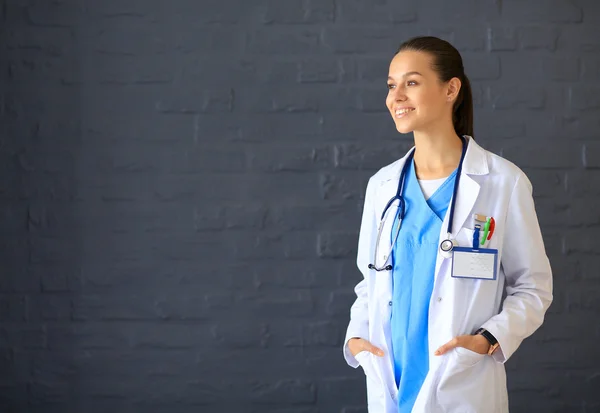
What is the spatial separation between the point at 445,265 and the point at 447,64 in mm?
532

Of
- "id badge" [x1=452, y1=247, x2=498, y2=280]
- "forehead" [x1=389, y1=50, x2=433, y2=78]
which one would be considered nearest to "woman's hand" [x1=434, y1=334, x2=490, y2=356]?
"id badge" [x1=452, y1=247, x2=498, y2=280]

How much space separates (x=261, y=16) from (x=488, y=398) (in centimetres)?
180

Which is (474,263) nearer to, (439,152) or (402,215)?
(402,215)

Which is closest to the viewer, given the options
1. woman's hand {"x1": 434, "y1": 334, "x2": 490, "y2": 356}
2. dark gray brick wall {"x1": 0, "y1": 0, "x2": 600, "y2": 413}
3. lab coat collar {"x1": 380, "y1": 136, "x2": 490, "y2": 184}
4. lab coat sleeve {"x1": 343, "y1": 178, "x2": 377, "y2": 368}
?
woman's hand {"x1": 434, "y1": 334, "x2": 490, "y2": 356}

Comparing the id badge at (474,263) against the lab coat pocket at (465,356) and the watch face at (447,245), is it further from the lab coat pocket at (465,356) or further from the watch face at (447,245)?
the lab coat pocket at (465,356)

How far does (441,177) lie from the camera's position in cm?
197

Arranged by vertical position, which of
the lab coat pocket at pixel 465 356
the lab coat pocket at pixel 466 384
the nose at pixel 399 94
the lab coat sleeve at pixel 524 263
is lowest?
the lab coat pocket at pixel 466 384

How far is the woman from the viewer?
5.91ft

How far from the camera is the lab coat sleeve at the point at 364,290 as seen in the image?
2.05 meters

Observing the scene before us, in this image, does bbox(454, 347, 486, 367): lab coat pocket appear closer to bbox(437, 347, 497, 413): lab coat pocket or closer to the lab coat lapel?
bbox(437, 347, 497, 413): lab coat pocket

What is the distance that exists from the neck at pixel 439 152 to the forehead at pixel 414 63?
0.54 ft

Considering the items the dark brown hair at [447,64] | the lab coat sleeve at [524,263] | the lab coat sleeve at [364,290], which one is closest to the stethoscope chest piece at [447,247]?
the lab coat sleeve at [524,263]

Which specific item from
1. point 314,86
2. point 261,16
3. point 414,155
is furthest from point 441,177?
point 261,16

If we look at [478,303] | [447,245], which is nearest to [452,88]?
[447,245]
